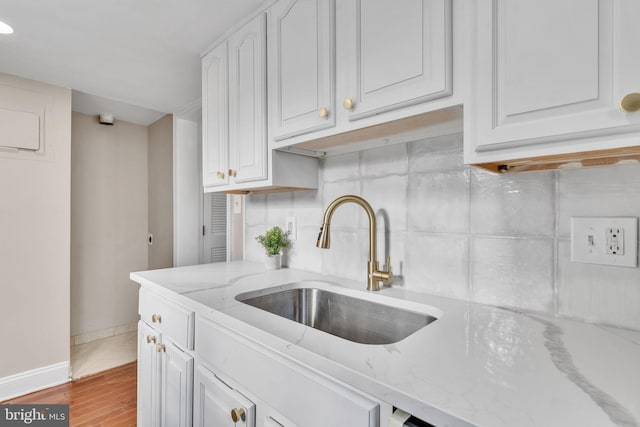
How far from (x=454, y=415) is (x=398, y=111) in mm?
762

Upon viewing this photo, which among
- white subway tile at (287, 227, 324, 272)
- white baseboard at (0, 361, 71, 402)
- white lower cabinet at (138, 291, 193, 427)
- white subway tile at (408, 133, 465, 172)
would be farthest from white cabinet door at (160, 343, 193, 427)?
white baseboard at (0, 361, 71, 402)

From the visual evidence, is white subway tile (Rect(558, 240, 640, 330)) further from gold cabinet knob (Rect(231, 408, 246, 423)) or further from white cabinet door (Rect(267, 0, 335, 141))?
gold cabinet knob (Rect(231, 408, 246, 423))

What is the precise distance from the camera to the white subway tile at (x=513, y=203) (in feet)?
3.09

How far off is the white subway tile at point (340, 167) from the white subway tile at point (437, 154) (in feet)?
0.88

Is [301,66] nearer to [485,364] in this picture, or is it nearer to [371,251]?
[371,251]

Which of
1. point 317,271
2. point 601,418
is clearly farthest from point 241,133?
point 601,418

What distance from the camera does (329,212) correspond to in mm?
1239

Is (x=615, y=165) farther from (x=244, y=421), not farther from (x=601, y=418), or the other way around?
(x=244, y=421)

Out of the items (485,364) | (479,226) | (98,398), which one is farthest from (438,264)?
(98,398)

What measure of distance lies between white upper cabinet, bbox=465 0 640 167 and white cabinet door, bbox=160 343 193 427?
1.19 m

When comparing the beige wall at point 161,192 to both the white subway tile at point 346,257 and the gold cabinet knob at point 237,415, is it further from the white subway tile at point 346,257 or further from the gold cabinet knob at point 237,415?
the gold cabinet knob at point 237,415

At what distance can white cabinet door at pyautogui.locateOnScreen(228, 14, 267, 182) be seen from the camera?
1407 millimetres

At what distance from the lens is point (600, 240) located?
0.85 meters

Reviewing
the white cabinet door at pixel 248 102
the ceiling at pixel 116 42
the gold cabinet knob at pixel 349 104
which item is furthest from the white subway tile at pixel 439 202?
the ceiling at pixel 116 42
